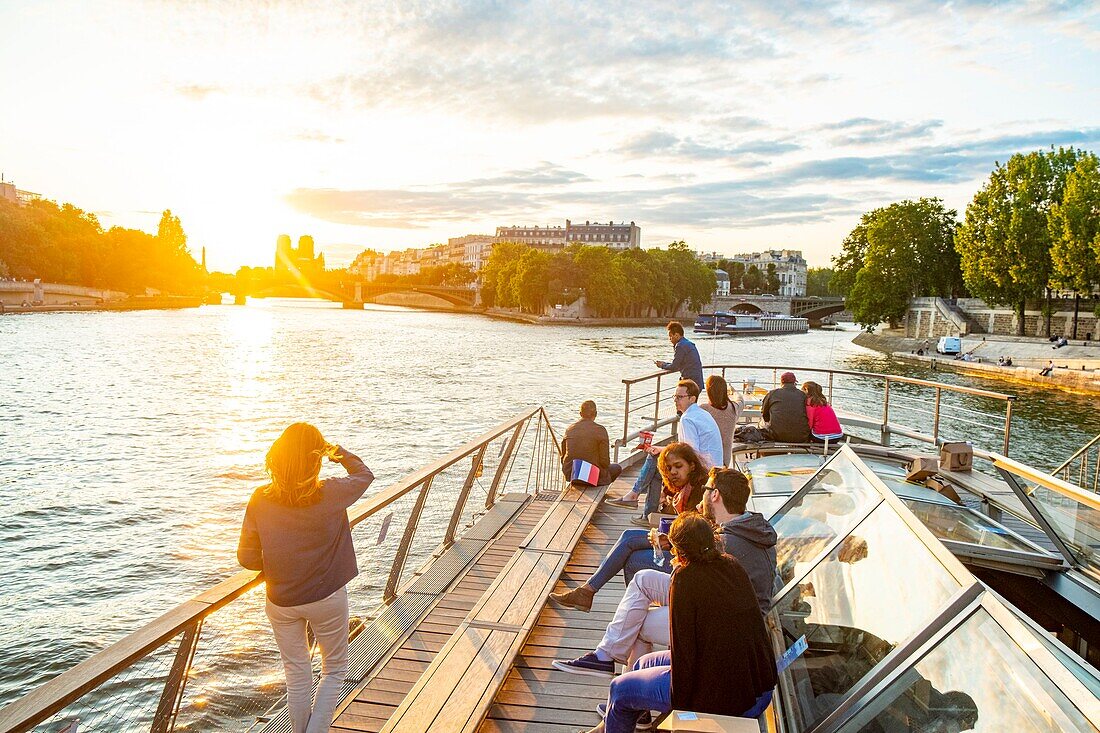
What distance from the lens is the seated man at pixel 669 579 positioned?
372 centimetres

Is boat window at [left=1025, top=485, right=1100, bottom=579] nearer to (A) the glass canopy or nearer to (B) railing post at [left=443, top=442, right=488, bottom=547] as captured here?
(A) the glass canopy

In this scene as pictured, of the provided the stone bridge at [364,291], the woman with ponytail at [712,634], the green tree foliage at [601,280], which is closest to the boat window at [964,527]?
the woman with ponytail at [712,634]

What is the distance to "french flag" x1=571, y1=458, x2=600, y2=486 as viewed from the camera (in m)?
8.11

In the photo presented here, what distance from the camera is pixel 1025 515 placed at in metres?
5.51

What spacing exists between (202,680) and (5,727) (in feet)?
24.3

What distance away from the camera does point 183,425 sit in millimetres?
25516

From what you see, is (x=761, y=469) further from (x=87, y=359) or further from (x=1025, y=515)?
(x=87, y=359)

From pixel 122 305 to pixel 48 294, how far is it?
11.0 m

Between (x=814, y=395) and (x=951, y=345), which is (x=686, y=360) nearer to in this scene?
(x=814, y=395)

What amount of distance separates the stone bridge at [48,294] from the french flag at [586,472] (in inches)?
3456

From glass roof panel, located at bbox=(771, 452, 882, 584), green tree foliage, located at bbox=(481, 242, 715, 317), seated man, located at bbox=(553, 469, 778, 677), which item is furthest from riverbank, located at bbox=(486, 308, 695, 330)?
seated man, located at bbox=(553, 469, 778, 677)

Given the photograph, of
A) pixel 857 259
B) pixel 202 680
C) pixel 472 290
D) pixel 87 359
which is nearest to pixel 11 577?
pixel 202 680

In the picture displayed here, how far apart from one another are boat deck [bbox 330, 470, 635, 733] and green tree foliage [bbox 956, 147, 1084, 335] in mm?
56239

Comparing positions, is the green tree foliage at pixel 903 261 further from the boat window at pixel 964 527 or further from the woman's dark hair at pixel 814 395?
the boat window at pixel 964 527
